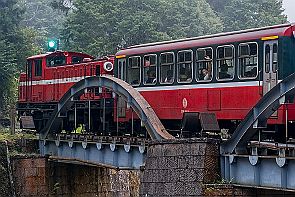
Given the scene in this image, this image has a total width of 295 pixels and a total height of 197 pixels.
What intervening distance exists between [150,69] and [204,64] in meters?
3.51

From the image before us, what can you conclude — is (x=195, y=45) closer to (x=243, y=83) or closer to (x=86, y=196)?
(x=243, y=83)

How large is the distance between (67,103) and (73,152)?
93.0 inches

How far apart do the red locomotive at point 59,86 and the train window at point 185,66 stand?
6.16 metres

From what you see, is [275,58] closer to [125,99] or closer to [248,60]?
[248,60]

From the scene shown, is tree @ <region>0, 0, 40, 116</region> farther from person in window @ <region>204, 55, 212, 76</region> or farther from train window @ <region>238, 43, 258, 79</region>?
train window @ <region>238, 43, 258, 79</region>

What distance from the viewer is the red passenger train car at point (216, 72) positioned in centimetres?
2281

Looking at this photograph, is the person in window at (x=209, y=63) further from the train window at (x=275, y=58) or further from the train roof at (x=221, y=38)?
the train window at (x=275, y=58)

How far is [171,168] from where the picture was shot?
21.7 metres

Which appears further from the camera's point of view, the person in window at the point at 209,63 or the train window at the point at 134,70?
the train window at the point at 134,70

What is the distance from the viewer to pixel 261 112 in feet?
64.1

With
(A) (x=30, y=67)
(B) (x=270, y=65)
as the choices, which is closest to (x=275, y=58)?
(B) (x=270, y=65)

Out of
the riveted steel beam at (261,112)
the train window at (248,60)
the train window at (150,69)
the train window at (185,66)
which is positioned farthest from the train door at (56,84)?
the riveted steel beam at (261,112)

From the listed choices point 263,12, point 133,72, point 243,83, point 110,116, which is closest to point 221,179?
point 243,83

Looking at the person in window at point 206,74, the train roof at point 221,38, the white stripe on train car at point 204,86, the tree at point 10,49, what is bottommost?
the white stripe on train car at point 204,86
